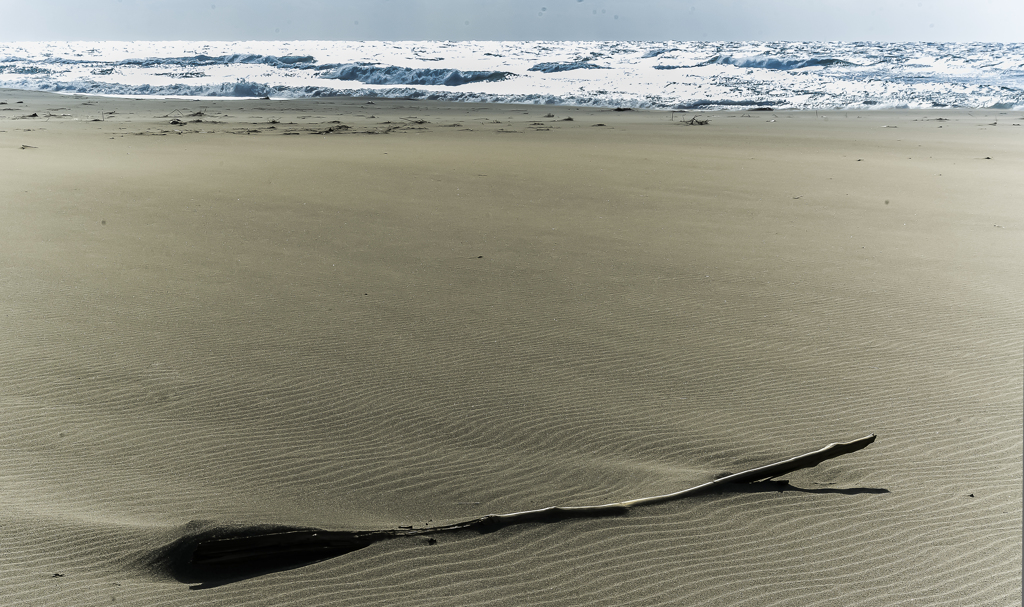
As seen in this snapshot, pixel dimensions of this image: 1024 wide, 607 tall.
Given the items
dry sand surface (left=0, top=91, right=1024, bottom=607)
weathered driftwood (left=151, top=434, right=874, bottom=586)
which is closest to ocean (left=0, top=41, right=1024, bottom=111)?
dry sand surface (left=0, top=91, right=1024, bottom=607)

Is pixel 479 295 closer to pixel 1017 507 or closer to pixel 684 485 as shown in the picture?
pixel 684 485

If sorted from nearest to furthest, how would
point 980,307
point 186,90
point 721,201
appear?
point 980,307 < point 721,201 < point 186,90

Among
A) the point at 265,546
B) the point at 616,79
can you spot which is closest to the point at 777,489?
the point at 265,546

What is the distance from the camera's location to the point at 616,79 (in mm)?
54219

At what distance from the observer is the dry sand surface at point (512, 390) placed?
135 inches

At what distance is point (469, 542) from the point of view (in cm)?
359

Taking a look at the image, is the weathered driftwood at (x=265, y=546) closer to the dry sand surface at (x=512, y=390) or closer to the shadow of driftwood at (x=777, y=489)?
the dry sand surface at (x=512, y=390)

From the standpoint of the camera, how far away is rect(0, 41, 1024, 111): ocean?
41562 mm

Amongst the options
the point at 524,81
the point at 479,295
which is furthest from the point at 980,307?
the point at 524,81

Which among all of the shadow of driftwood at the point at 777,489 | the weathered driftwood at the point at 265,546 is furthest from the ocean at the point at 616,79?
the weathered driftwood at the point at 265,546

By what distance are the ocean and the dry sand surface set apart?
101ft

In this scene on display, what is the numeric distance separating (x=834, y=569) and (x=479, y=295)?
4.81m

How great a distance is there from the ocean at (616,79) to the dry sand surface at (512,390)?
30.8 metres

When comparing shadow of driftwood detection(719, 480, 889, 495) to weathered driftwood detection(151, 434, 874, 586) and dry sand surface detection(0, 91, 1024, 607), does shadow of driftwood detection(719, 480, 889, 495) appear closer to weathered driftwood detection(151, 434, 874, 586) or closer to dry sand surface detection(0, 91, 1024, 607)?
dry sand surface detection(0, 91, 1024, 607)
